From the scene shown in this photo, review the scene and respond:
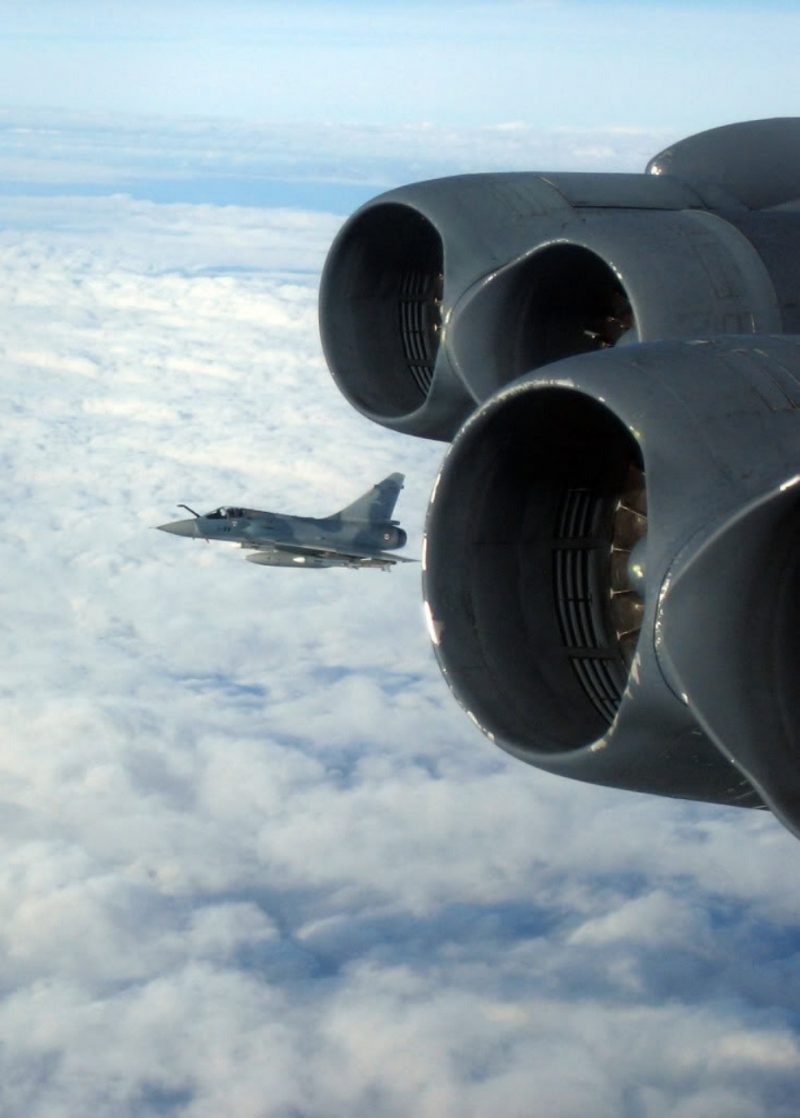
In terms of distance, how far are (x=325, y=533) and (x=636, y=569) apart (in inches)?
1713

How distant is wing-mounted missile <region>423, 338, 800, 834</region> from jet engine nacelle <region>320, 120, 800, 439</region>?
46.1 inches

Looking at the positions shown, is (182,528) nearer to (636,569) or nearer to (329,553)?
(329,553)

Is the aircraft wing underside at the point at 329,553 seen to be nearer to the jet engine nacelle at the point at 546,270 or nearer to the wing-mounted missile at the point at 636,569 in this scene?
the jet engine nacelle at the point at 546,270

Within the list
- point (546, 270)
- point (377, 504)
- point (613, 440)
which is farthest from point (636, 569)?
point (377, 504)

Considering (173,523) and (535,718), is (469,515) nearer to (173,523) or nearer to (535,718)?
(535,718)

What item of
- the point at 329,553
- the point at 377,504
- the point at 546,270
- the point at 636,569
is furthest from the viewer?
the point at 377,504

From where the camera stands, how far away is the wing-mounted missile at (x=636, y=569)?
18.2 ft

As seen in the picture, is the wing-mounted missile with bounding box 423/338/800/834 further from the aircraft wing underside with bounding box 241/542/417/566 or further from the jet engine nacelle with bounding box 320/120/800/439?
the aircraft wing underside with bounding box 241/542/417/566

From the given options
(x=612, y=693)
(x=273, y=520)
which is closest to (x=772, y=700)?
(x=612, y=693)

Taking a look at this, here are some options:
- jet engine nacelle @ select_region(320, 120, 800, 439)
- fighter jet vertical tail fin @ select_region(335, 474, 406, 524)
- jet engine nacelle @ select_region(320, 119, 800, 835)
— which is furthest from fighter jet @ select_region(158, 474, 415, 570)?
jet engine nacelle @ select_region(320, 119, 800, 835)

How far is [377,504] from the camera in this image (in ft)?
167

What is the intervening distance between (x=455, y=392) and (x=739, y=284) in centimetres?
199

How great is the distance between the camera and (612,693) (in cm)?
693

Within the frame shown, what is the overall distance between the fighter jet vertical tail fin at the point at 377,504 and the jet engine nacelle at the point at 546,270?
1526 inches
